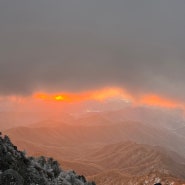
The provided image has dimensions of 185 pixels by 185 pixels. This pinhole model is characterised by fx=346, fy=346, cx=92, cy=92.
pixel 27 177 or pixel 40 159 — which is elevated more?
pixel 40 159

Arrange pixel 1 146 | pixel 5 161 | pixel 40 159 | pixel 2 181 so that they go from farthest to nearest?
pixel 40 159
pixel 1 146
pixel 5 161
pixel 2 181

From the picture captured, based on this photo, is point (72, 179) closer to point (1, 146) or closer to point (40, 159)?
point (40, 159)

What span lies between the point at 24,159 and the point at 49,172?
6.43 metres

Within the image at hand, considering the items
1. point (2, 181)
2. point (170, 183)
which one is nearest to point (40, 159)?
point (2, 181)

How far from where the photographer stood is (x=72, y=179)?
64.0 metres

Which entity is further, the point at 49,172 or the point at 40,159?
the point at 40,159

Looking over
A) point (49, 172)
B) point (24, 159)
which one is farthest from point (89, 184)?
point (24, 159)

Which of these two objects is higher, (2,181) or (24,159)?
(24,159)

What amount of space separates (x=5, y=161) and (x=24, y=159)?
6980 millimetres

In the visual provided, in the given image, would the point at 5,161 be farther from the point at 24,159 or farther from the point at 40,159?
the point at 40,159

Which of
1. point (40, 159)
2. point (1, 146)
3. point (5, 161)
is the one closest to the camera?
point (5, 161)

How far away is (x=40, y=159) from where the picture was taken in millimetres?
72312

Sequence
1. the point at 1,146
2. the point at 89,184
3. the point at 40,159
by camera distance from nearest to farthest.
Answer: the point at 1,146
the point at 89,184
the point at 40,159

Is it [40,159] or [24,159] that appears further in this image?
[40,159]
